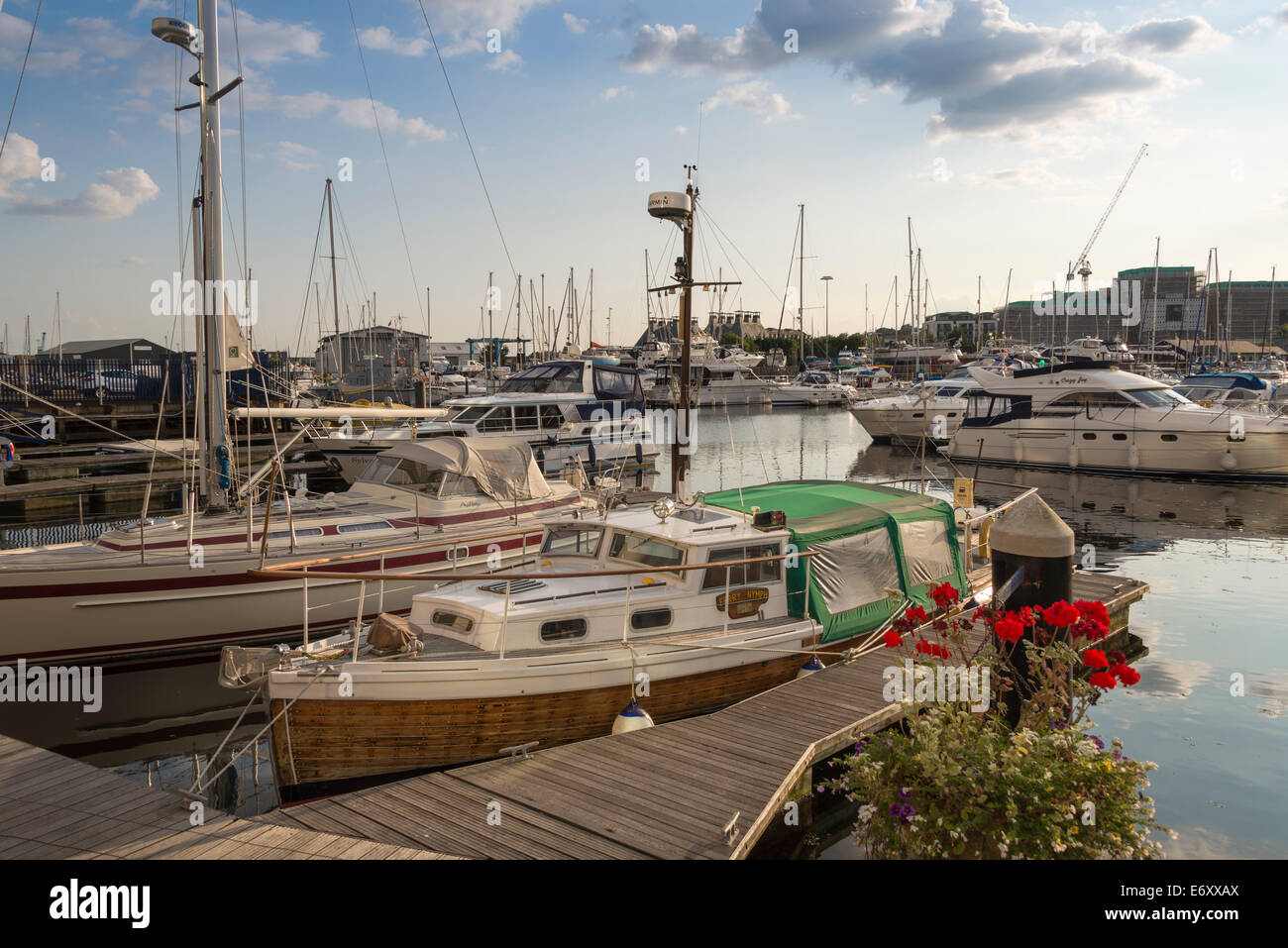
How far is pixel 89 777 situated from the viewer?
25.5ft

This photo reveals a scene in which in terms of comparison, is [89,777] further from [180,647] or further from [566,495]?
[566,495]

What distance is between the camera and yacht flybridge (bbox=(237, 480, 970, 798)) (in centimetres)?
881

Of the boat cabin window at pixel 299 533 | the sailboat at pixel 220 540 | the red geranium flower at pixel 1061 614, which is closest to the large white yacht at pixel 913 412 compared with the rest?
the sailboat at pixel 220 540

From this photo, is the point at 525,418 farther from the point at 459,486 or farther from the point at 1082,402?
the point at 1082,402

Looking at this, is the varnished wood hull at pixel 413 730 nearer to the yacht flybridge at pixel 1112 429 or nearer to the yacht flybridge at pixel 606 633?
the yacht flybridge at pixel 606 633

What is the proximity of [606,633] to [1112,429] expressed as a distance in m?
33.6

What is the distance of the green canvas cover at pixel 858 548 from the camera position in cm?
1166

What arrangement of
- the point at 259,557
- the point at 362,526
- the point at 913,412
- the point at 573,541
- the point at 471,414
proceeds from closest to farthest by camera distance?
1. the point at 573,541
2. the point at 259,557
3. the point at 362,526
4. the point at 471,414
5. the point at 913,412

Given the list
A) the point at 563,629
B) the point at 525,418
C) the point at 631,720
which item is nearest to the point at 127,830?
the point at 563,629

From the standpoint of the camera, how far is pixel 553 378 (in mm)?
34469

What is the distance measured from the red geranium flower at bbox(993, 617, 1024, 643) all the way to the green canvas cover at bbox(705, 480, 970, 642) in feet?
17.6
